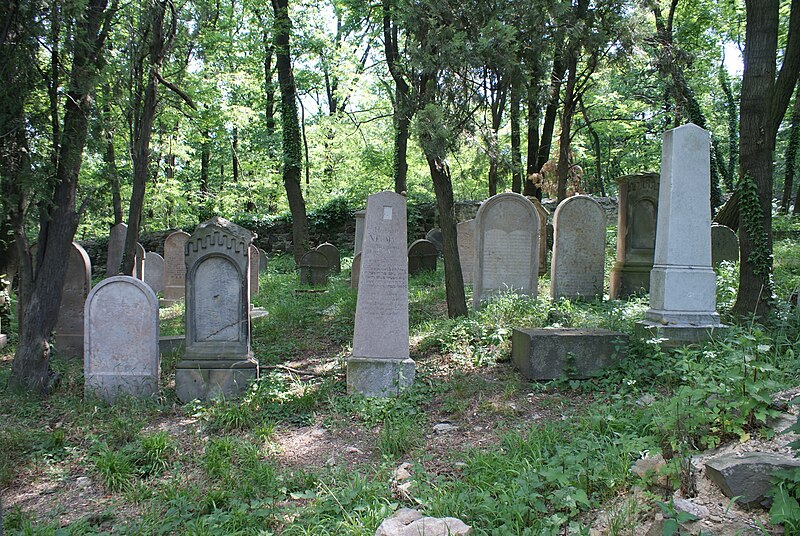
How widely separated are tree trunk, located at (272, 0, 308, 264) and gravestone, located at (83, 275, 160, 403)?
10516mm

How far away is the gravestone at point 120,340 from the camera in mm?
5449

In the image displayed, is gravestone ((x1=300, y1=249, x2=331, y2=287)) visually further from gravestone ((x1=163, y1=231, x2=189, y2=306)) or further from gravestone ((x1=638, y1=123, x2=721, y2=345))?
gravestone ((x1=638, y1=123, x2=721, y2=345))

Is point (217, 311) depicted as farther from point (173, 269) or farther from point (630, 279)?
point (173, 269)

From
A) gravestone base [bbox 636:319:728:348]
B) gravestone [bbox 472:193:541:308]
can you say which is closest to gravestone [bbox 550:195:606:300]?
gravestone [bbox 472:193:541:308]

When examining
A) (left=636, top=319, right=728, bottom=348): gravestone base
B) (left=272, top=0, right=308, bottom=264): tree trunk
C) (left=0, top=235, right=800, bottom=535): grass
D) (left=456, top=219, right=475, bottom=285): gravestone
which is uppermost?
(left=272, top=0, right=308, bottom=264): tree trunk

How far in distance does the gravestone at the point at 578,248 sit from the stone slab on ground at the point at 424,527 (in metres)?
6.58

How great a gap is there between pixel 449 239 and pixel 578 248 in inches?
110

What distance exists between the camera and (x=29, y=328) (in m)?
5.47

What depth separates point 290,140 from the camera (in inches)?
641

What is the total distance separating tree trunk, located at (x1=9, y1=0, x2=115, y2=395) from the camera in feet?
17.9

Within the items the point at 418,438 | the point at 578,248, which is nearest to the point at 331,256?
the point at 578,248

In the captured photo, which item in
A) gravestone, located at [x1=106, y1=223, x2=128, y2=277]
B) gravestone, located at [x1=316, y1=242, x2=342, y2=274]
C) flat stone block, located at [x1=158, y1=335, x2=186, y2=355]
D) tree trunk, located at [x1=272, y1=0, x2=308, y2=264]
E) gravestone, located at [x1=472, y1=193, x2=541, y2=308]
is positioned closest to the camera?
flat stone block, located at [x1=158, y1=335, x2=186, y2=355]

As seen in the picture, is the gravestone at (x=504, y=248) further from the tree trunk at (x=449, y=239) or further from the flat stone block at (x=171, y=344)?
the flat stone block at (x=171, y=344)

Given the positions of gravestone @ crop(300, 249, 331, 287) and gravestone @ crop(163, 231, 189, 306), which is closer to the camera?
gravestone @ crop(163, 231, 189, 306)
